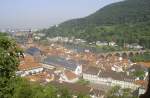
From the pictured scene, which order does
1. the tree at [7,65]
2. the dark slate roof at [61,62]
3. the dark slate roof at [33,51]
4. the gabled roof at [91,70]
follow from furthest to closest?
the dark slate roof at [33,51] → the dark slate roof at [61,62] → the gabled roof at [91,70] → the tree at [7,65]

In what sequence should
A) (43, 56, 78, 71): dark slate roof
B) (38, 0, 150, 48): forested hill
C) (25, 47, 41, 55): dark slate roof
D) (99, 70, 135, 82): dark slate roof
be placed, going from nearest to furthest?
(99, 70, 135, 82): dark slate roof
(43, 56, 78, 71): dark slate roof
(25, 47, 41, 55): dark slate roof
(38, 0, 150, 48): forested hill

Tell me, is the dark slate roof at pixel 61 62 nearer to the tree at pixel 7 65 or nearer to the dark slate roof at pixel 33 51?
the dark slate roof at pixel 33 51

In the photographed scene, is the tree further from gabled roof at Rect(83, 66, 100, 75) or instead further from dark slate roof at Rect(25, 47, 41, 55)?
dark slate roof at Rect(25, 47, 41, 55)

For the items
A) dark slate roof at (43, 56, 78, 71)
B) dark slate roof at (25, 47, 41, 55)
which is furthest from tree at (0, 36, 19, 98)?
dark slate roof at (25, 47, 41, 55)

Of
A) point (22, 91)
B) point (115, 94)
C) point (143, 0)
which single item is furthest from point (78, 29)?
point (22, 91)

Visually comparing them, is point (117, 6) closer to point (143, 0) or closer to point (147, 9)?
point (143, 0)

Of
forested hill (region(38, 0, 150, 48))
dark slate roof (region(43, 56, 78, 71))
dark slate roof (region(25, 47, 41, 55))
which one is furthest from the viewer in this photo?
forested hill (region(38, 0, 150, 48))

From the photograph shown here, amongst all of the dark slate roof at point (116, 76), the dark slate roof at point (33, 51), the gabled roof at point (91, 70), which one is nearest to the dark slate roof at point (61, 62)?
the gabled roof at point (91, 70)
